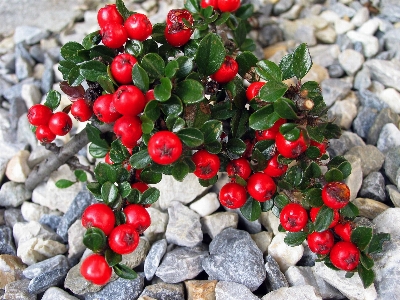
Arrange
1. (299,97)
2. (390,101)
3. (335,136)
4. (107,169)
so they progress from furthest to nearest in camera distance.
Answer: (390,101) → (335,136) → (107,169) → (299,97)

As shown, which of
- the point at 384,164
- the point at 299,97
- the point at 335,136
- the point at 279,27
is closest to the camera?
the point at 299,97

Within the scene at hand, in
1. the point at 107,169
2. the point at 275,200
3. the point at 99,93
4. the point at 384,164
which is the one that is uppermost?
→ the point at 99,93

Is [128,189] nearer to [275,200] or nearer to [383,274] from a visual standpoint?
[275,200]

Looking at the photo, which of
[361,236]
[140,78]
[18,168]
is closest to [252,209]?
[361,236]

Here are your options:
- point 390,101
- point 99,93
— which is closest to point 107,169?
point 99,93

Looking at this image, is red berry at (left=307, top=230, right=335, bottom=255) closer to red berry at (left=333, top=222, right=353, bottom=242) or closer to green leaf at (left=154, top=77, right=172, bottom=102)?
red berry at (left=333, top=222, right=353, bottom=242)

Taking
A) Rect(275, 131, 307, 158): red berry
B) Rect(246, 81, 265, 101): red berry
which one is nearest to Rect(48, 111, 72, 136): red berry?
Rect(246, 81, 265, 101): red berry

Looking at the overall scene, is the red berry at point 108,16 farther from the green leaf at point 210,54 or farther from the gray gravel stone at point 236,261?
the gray gravel stone at point 236,261
